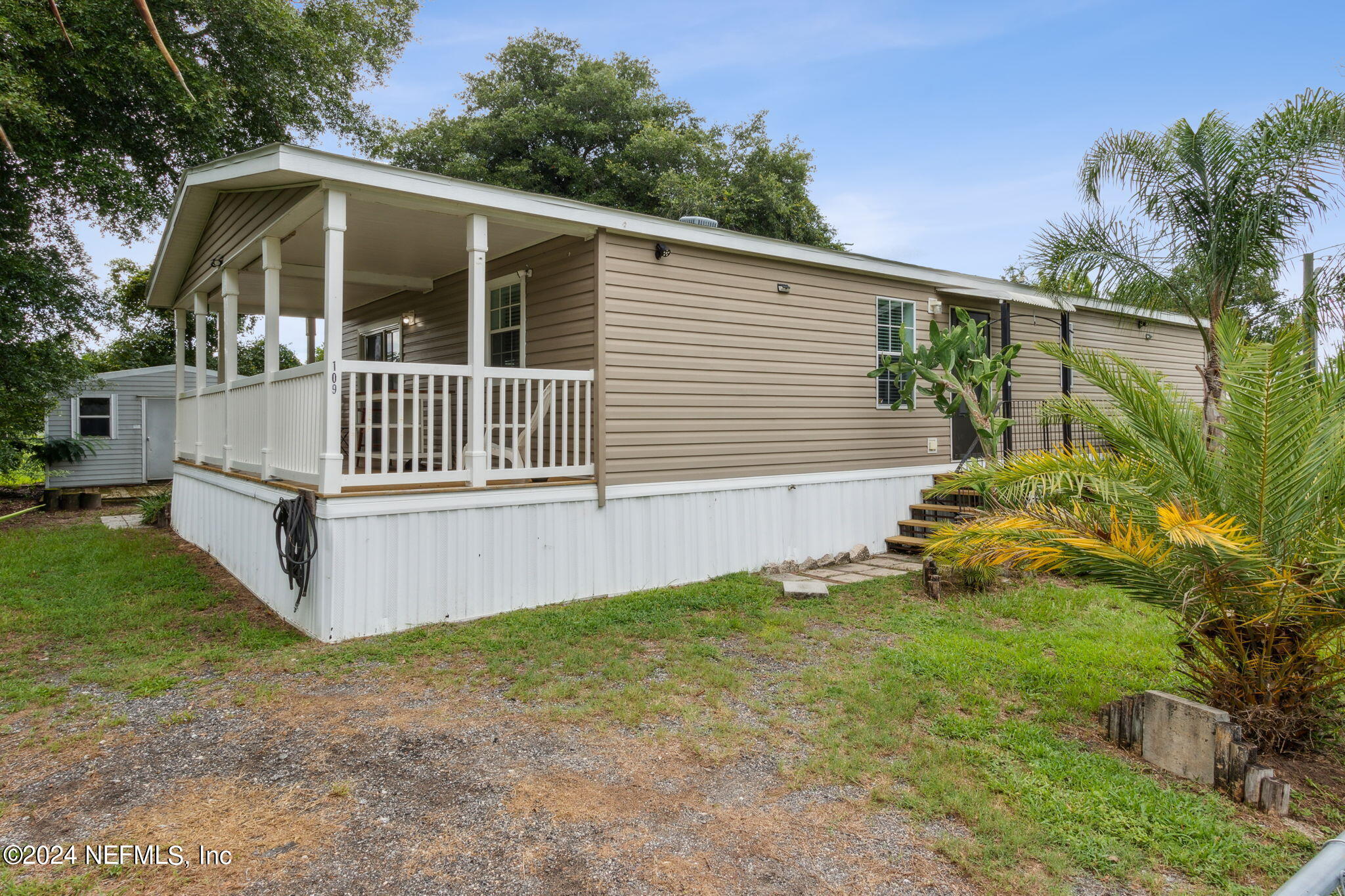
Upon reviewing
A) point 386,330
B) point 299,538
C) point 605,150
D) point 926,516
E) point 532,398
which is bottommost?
point 926,516

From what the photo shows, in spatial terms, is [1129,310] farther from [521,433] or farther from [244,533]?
[244,533]

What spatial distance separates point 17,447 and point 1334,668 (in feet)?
57.5

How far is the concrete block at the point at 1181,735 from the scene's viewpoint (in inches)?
122

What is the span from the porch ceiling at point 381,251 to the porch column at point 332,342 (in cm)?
27

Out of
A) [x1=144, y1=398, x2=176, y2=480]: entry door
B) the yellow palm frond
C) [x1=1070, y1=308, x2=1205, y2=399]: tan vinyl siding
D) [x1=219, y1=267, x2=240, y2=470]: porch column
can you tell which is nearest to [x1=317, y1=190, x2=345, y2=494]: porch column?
[x1=219, y1=267, x2=240, y2=470]: porch column

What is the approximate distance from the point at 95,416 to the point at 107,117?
5.73 metres

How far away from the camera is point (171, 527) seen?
34.2 feet

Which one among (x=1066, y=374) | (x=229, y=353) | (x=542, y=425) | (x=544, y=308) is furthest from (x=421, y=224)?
(x=1066, y=374)

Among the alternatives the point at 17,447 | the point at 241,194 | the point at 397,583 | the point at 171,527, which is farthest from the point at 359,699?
the point at 17,447

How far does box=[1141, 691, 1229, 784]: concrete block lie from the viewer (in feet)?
10.2

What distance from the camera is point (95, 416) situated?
14.7 metres

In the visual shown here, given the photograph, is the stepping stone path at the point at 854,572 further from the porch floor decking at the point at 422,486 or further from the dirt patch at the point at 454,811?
the dirt patch at the point at 454,811

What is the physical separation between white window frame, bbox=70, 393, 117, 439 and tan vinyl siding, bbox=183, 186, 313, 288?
770 cm
